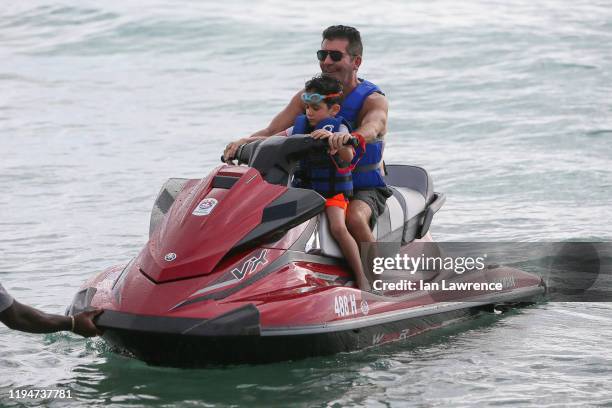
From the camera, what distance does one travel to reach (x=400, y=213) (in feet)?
22.3

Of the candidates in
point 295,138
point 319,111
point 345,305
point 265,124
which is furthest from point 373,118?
point 265,124

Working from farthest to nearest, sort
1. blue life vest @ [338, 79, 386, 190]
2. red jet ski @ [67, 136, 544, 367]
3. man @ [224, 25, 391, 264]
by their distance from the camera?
1. blue life vest @ [338, 79, 386, 190]
2. man @ [224, 25, 391, 264]
3. red jet ski @ [67, 136, 544, 367]

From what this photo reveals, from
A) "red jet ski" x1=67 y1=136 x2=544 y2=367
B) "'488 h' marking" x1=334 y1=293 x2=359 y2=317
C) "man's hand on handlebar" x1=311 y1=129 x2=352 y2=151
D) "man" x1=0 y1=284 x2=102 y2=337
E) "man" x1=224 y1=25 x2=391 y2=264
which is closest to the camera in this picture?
"red jet ski" x1=67 y1=136 x2=544 y2=367

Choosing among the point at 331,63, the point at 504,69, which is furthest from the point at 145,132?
the point at 331,63

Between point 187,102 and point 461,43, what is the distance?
5.32m

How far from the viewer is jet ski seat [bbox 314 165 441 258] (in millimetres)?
6180

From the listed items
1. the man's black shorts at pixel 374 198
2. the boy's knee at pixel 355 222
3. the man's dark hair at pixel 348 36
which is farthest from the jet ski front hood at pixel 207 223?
the man's dark hair at pixel 348 36

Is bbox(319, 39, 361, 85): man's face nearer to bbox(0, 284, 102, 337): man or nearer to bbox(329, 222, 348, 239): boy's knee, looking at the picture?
bbox(329, 222, 348, 239): boy's knee

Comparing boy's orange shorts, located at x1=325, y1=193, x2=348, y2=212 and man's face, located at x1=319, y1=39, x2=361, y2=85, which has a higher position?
man's face, located at x1=319, y1=39, x2=361, y2=85

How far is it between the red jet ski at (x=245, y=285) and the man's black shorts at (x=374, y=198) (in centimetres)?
11

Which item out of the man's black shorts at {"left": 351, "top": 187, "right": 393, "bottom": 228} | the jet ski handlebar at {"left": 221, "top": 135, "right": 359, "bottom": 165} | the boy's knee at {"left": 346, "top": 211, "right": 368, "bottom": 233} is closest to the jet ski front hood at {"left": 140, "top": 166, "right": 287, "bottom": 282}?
the jet ski handlebar at {"left": 221, "top": 135, "right": 359, "bottom": 165}

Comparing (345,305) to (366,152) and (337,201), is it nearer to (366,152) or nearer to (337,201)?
(337,201)

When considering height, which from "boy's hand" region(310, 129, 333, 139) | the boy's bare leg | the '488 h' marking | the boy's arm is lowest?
the '488 h' marking

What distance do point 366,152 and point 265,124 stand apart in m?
7.84
